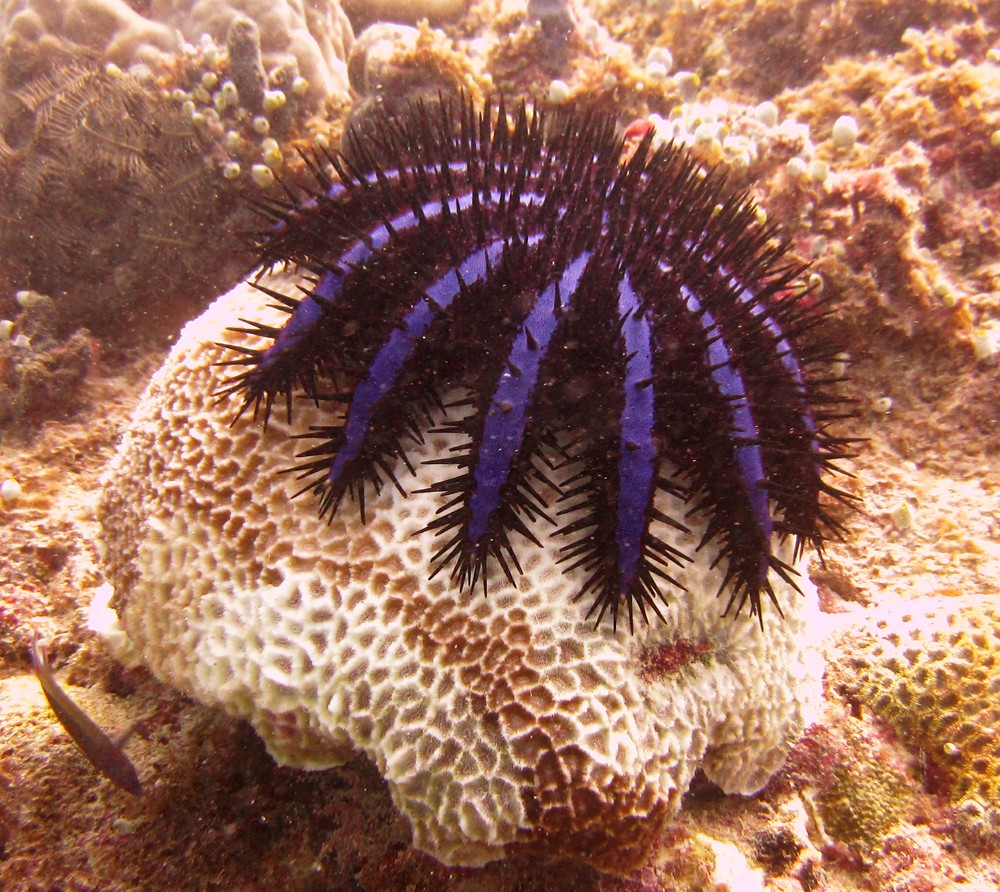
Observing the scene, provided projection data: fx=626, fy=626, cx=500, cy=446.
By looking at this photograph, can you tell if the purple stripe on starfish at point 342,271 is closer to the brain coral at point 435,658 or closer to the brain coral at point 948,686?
the brain coral at point 435,658

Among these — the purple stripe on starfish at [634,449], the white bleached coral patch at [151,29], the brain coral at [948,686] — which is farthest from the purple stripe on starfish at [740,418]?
the white bleached coral patch at [151,29]

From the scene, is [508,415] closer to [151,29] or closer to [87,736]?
[87,736]

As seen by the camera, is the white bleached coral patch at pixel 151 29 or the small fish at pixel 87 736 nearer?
the small fish at pixel 87 736

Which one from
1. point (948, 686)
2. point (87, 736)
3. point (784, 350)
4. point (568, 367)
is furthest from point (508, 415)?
point (948, 686)

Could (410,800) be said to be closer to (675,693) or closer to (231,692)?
(231,692)

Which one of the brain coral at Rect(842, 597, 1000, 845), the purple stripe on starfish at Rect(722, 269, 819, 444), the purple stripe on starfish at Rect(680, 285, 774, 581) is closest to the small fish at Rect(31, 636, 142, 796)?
the purple stripe on starfish at Rect(680, 285, 774, 581)

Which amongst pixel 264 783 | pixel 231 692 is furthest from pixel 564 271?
pixel 264 783
